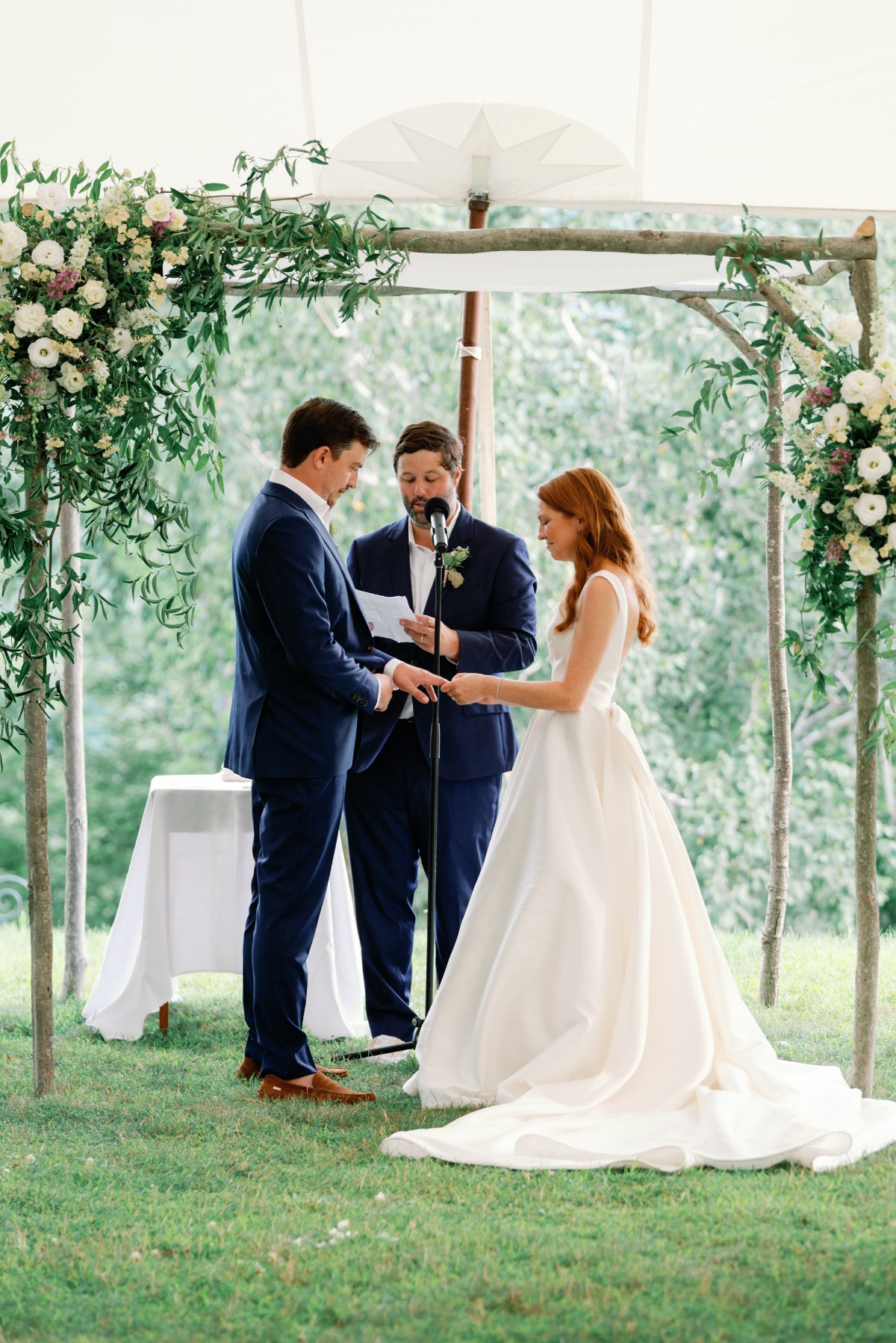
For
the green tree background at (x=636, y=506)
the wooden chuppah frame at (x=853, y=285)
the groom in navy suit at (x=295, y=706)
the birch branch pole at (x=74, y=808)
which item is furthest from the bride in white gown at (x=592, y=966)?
the green tree background at (x=636, y=506)

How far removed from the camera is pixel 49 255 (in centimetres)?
369

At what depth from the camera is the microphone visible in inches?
160

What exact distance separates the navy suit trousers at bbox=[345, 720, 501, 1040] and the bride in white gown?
48 cm

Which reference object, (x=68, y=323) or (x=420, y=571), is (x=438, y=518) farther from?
(x=68, y=323)

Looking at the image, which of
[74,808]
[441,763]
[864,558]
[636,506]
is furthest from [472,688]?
[636,506]

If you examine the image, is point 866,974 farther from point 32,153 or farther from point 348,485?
point 32,153

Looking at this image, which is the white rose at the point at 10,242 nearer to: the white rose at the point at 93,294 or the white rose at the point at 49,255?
the white rose at the point at 49,255

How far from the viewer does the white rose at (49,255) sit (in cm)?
368

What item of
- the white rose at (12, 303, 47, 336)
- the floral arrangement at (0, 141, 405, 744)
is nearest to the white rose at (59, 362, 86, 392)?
the floral arrangement at (0, 141, 405, 744)

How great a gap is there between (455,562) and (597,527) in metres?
0.58

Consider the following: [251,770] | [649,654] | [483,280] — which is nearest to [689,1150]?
[251,770]

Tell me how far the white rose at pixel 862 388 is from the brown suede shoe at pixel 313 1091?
239cm

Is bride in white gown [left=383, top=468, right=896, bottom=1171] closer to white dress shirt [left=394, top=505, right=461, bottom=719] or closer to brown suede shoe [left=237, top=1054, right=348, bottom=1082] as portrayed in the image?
brown suede shoe [left=237, top=1054, right=348, bottom=1082]

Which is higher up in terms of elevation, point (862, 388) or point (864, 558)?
point (862, 388)
